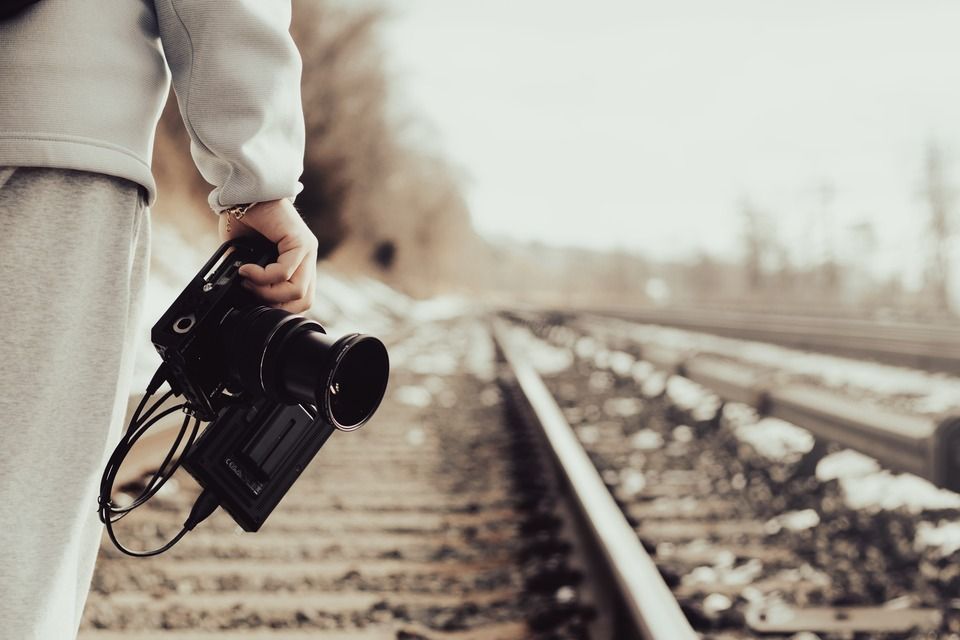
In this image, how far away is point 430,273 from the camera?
4378 centimetres

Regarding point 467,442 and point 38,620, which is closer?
point 38,620

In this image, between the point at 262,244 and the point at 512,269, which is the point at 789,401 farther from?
the point at 512,269

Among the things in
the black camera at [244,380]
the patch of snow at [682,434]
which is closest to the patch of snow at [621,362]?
the patch of snow at [682,434]

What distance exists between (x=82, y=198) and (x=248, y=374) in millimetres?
322

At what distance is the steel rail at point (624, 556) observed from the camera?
1.70 metres

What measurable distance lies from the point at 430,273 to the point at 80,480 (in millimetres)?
42929

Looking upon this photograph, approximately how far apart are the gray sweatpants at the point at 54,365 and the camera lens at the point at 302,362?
0.16m

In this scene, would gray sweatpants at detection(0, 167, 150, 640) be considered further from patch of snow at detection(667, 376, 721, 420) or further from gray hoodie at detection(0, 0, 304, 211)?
patch of snow at detection(667, 376, 721, 420)

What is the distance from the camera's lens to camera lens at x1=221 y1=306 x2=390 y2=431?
→ 1.09 meters

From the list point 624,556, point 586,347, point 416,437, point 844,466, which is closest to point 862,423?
point 624,556

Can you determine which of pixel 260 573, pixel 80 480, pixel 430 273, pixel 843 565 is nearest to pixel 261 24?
pixel 80 480

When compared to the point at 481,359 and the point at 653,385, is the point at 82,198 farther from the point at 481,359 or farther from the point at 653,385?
the point at 481,359

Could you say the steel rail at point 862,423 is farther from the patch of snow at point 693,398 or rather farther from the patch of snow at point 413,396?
the patch of snow at point 413,396

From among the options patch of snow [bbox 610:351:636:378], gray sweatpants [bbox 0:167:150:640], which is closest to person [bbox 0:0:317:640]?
gray sweatpants [bbox 0:167:150:640]
